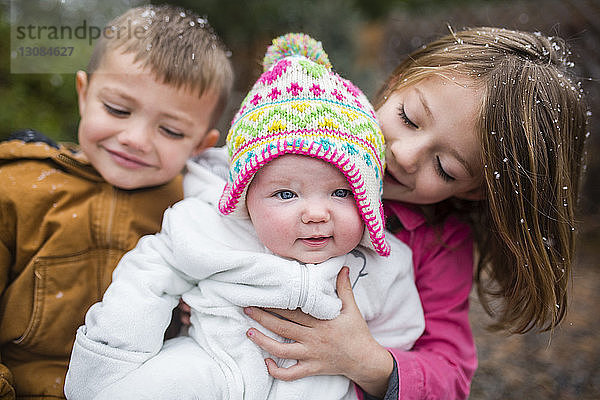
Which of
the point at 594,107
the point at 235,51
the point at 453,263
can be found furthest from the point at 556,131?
the point at 235,51

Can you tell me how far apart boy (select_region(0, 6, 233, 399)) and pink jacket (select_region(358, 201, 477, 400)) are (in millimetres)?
893

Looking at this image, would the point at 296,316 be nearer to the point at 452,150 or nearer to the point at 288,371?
the point at 288,371

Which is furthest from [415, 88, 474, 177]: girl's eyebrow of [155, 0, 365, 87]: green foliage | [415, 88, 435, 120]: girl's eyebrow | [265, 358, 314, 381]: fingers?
[155, 0, 365, 87]: green foliage

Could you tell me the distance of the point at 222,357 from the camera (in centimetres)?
165

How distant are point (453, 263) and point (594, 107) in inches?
173

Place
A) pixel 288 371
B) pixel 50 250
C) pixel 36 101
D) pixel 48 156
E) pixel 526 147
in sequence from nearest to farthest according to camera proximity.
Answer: pixel 288 371
pixel 526 147
pixel 50 250
pixel 48 156
pixel 36 101

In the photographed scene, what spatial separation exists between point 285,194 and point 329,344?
513 mm

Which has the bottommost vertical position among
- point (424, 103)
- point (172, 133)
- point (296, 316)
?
point (296, 316)

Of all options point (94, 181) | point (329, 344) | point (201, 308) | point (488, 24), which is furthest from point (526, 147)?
point (488, 24)

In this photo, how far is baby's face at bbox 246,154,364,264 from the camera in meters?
1.56

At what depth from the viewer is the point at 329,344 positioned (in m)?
1.73

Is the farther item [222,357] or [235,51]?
[235,51]

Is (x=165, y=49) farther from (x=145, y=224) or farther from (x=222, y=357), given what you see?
(x=222, y=357)

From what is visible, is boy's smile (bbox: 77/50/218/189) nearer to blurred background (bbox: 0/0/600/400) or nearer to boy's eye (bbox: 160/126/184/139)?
boy's eye (bbox: 160/126/184/139)
